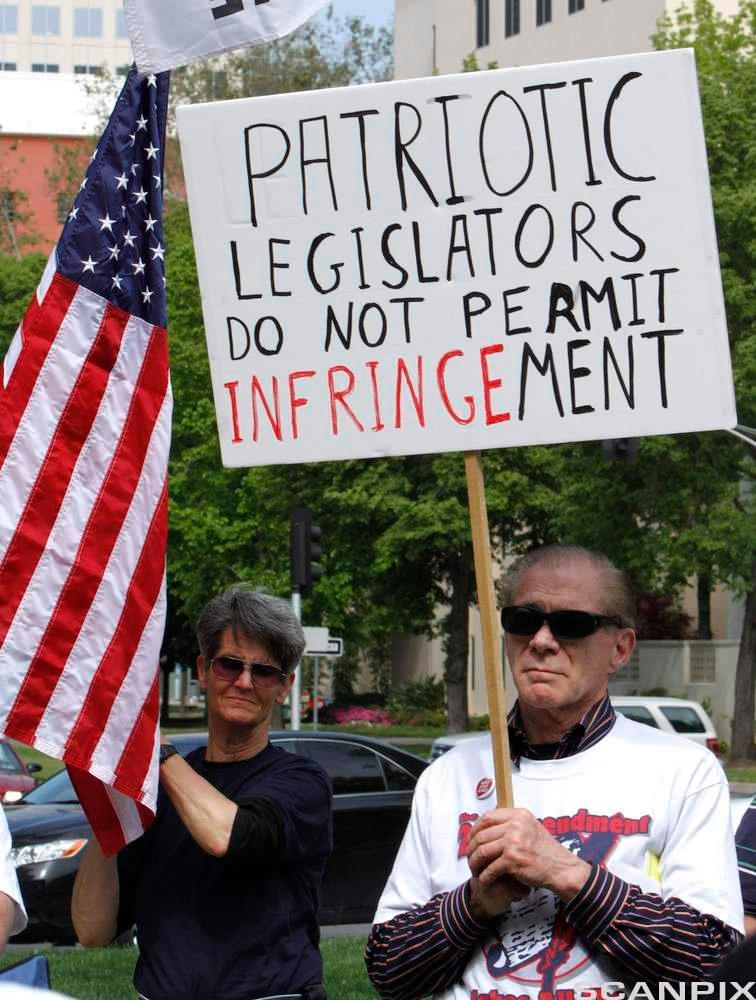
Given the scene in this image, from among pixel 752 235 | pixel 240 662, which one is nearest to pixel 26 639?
pixel 240 662

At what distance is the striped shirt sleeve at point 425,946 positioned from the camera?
3395 mm

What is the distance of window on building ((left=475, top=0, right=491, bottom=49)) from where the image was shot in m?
55.2

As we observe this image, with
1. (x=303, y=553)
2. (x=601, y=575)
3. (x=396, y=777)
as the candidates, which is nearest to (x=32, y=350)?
(x=601, y=575)

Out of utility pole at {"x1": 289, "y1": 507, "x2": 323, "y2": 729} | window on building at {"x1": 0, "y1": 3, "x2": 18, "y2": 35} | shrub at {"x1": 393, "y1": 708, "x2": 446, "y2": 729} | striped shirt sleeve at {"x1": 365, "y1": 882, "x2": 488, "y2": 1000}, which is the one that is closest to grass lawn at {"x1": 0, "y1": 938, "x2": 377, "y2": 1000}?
striped shirt sleeve at {"x1": 365, "y1": 882, "x2": 488, "y2": 1000}

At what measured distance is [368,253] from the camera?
Answer: 4043 millimetres

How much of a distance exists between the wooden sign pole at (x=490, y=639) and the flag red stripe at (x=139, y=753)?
1016mm

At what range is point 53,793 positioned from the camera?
13.7 metres

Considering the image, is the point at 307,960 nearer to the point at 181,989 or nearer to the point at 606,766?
the point at 181,989

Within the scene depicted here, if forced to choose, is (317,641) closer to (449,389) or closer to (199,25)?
(199,25)

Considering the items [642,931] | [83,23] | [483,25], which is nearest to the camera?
[642,931]

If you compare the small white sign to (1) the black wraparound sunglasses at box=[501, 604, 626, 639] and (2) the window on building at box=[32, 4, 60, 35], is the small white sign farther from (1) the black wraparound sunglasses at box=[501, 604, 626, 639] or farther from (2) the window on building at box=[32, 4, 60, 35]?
(2) the window on building at box=[32, 4, 60, 35]

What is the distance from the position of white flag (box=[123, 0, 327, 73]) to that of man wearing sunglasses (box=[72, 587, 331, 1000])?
1462 mm

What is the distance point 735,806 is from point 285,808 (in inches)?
157

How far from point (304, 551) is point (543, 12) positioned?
36.6 meters
